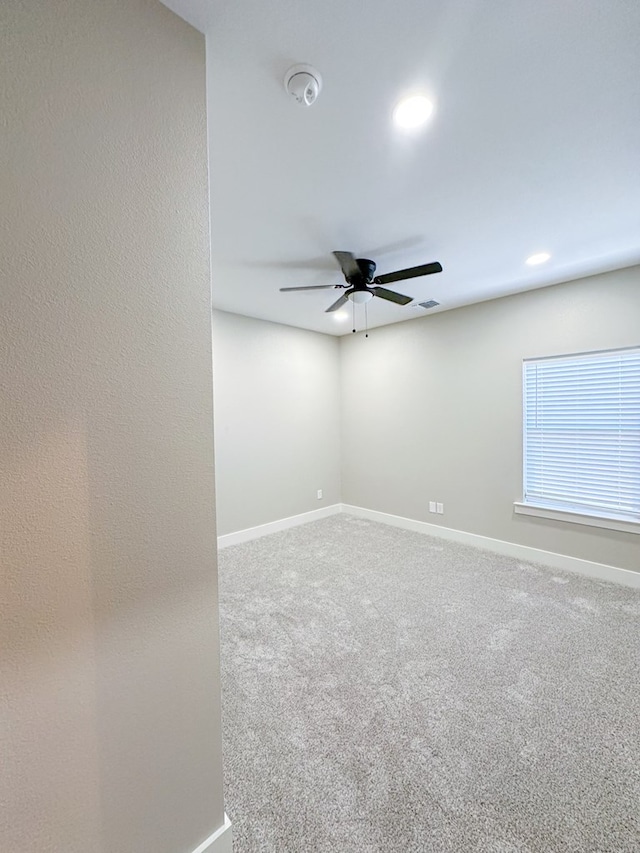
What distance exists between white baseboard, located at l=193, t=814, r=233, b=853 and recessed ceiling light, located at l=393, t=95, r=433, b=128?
8.70 ft

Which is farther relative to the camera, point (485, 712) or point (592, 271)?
point (592, 271)

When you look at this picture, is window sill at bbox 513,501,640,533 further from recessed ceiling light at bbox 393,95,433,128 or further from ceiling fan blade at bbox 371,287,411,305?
recessed ceiling light at bbox 393,95,433,128

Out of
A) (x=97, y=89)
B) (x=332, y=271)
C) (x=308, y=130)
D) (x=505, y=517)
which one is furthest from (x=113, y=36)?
(x=505, y=517)

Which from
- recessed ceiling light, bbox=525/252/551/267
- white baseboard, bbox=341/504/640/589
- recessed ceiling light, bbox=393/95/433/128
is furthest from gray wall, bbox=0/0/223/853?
white baseboard, bbox=341/504/640/589

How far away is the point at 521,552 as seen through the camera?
3.57 m

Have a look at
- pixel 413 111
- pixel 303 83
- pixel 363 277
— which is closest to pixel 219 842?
pixel 303 83

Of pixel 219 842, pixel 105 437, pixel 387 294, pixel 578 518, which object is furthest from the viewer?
pixel 578 518

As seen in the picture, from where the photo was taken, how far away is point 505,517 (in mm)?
3695

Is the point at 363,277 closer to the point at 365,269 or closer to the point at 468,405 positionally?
the point at 365,269

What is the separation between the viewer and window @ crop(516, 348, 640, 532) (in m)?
3.03

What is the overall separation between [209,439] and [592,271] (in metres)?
3.58

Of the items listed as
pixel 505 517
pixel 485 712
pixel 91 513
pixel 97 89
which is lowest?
pixel 485 712

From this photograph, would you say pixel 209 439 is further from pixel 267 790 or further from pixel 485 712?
pixel 485 712

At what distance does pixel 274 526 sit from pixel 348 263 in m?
3.21
